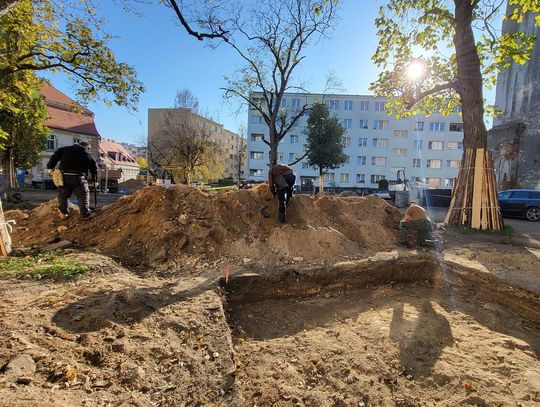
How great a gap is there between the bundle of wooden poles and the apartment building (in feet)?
101

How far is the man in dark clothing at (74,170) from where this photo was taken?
620cm

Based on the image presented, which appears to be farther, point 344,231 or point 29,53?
point 29,53

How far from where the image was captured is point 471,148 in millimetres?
9070

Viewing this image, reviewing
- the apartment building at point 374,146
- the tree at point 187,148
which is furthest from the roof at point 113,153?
the apartment building at point 374,146

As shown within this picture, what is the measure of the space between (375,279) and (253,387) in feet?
12.0

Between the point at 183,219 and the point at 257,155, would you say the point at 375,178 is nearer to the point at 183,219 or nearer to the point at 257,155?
the point at 257,155

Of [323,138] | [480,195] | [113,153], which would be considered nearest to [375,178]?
[323,138]

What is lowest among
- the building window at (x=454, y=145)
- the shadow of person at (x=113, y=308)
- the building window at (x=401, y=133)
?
the shadow of person at (x=113, y=308)

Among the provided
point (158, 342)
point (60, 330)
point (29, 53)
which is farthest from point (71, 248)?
point (29, 53)

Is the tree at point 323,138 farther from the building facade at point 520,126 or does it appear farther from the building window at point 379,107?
the building window at point 379,107

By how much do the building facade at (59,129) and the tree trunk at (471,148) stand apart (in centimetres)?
3174

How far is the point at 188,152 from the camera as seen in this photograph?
29297 millimetres

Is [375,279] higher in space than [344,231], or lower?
lower

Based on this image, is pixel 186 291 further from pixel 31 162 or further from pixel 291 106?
pixel 291 106
